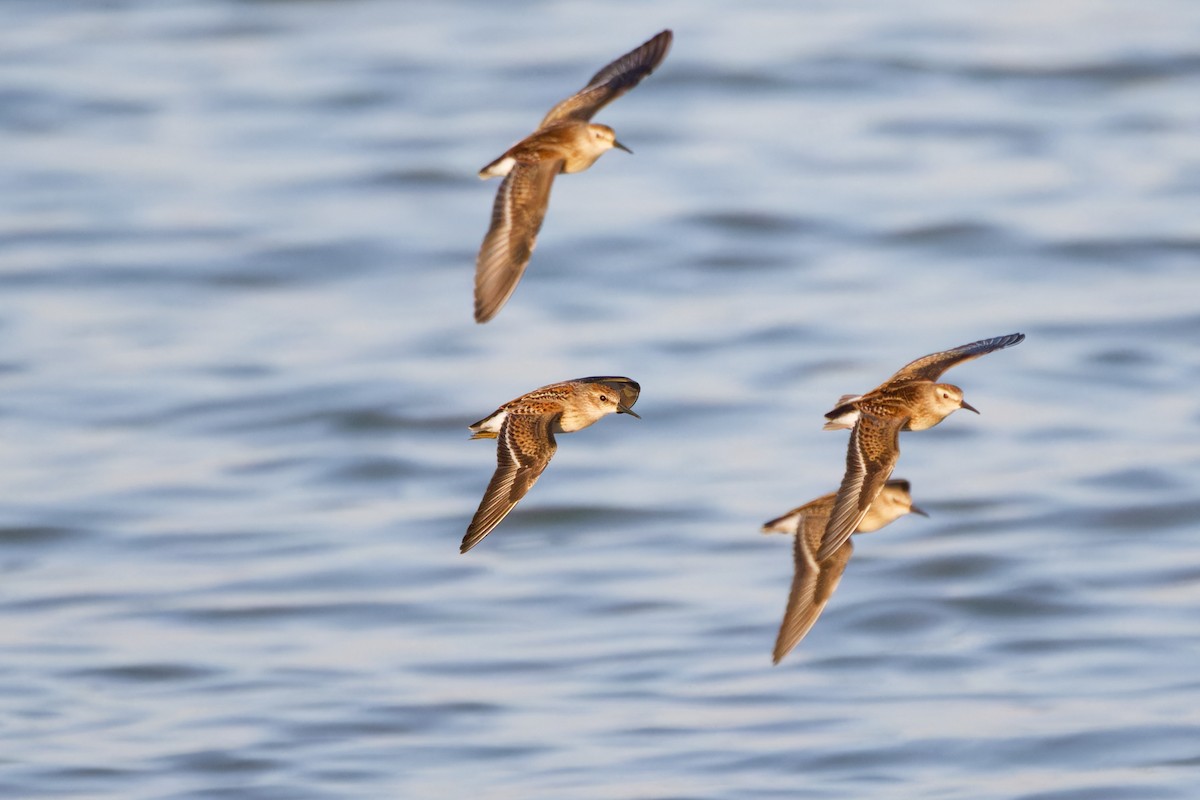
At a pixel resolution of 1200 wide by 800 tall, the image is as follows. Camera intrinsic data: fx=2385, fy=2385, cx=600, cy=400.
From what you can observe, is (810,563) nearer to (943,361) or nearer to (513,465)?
(943,361)

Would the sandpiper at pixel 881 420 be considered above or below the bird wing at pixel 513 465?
below

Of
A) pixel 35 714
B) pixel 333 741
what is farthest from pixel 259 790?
pixel 35 714

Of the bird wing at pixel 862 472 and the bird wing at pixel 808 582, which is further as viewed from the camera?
the bird wing at pixel 808 582

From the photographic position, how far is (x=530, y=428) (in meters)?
8.44

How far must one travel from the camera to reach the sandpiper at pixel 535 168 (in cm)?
877

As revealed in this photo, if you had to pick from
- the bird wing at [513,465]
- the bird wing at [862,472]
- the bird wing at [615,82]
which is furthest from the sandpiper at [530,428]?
the bird wing at [615,82]

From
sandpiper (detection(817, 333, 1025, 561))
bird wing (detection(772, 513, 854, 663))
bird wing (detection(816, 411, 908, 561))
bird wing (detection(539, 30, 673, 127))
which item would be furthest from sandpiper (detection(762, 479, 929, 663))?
bird wing (detection(539, 30, 673, 127))

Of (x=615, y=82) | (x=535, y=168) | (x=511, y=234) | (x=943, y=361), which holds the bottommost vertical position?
(x=943, y=361)

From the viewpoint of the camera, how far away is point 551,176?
942 cm

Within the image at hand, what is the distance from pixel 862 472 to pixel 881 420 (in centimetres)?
45

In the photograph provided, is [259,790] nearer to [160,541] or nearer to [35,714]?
[35,714]

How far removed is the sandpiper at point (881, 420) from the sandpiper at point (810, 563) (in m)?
0.41

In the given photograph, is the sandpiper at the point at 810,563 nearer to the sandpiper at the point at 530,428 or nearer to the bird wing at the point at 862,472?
the bird wing at the point at 862,472

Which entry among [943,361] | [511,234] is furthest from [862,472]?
[511,234]
